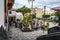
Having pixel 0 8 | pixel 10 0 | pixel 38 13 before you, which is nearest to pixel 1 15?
pixel 0 8

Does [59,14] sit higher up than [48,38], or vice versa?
[48,38]

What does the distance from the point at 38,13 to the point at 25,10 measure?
13.4 meters

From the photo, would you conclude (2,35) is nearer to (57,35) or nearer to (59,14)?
(57,35)

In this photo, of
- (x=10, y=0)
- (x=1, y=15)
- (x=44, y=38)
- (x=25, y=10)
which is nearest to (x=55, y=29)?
(x=1, y=15)

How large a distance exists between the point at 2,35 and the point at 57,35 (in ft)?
2.76

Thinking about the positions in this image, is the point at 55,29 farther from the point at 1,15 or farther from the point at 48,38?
the point at 48,38

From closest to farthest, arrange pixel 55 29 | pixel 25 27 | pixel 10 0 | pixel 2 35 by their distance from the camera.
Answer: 1. pixel 2 35
2. pixel 55 29
3. pixel 10 0
4. pixel 25 27

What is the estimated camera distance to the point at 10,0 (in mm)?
13164

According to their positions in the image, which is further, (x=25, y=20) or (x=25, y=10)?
(x=25, y=10)

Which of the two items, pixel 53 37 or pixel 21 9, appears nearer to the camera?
pixel 53 37

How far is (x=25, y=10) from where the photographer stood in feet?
138

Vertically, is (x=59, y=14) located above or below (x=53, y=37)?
below

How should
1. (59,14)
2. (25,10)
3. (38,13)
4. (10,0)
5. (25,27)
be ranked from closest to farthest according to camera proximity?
(10,0) < (25,27) < (59,14) < (25,10) < (38,13)

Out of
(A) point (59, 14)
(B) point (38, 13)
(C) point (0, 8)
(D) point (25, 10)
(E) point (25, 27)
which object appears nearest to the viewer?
(C) point (0, 8)
